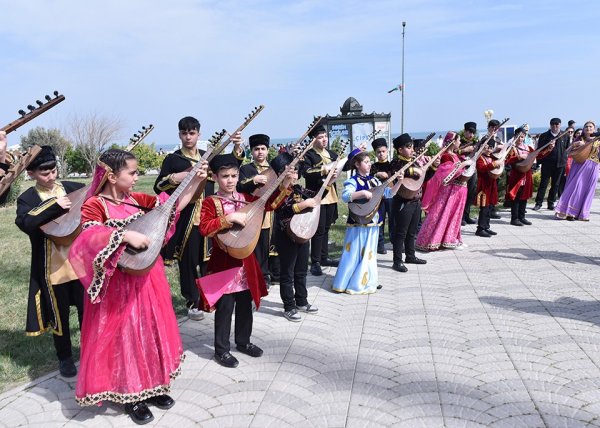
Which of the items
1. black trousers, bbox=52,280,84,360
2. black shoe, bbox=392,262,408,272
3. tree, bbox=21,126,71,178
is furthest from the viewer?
tree, bbox=21,126,71,178

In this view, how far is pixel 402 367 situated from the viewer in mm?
4137

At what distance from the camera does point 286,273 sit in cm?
544

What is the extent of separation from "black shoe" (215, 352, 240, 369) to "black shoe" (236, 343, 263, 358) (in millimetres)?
200

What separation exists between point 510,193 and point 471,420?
27.9 feet

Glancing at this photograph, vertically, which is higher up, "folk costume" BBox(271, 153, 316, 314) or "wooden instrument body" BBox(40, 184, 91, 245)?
"wooden instrument body" BBox(40, 184, 91, 245)

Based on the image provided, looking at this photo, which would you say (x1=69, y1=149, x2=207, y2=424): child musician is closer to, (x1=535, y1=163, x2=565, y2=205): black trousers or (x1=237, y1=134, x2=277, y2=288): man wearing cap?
(x1=237, y1=134, x2=277, y2=288): man wearing cap

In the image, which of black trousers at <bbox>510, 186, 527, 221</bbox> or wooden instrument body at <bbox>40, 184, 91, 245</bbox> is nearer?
wooden instrument body at <bbox>40, 184, 91, 245</bbox>

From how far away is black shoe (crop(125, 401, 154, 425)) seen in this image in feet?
11.1

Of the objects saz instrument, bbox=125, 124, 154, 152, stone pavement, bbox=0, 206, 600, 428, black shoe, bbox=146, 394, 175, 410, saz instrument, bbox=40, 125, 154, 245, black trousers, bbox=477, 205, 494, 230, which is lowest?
stone pavement, bbox=0, 206, 600, 428

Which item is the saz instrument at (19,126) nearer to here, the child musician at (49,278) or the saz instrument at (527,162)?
the child musician at (49,278)

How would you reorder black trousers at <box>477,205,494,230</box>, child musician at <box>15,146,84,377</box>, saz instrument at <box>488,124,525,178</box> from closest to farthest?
child musician at <box>15,146,84,377</box>
saz instrument at <box>488,124,525,178</box>
black trousers at <box>477,205,494,230</box>

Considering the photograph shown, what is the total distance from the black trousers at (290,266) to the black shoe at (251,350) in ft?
3.16

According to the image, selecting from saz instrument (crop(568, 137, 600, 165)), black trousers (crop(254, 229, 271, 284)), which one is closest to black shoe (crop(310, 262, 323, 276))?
black trousers (crop(254, 229, 271, 284))

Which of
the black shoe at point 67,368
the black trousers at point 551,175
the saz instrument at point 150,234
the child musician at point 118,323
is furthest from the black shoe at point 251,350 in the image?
the black trousers at point 551,175
